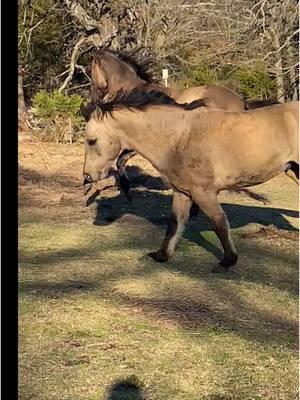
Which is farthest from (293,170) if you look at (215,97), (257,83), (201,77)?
(201,77)

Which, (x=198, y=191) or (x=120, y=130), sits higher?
(x=120, y=130)

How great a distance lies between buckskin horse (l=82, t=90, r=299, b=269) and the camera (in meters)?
5.41

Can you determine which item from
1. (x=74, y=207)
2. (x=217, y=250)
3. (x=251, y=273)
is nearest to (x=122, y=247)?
(x=217, y=250)

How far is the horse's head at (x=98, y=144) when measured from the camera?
5.58 m

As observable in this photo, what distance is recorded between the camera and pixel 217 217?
17.7ft

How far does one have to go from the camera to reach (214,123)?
550 cm

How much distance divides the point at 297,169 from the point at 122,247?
1821 millimetres

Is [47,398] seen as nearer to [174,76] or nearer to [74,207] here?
[74,207]

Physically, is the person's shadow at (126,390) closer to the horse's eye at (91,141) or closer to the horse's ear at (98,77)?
the horse's eye at (91,141)

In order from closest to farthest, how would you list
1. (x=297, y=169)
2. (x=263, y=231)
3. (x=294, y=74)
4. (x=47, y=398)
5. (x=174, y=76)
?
(x=47, y=398)
(x=297, y=169)
(x=263, y=231)
(x=294, y=74)
(x=174, y=76)

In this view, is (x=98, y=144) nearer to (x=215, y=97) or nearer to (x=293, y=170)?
(x=293, y=170)

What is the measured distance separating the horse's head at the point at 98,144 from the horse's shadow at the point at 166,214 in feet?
4.61

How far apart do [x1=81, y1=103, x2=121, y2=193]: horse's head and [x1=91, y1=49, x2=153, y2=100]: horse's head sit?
8.53 feet

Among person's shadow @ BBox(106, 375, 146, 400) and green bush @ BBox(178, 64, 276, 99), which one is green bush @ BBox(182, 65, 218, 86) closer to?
green bush @ BBox(178, 64, 276, 99)
